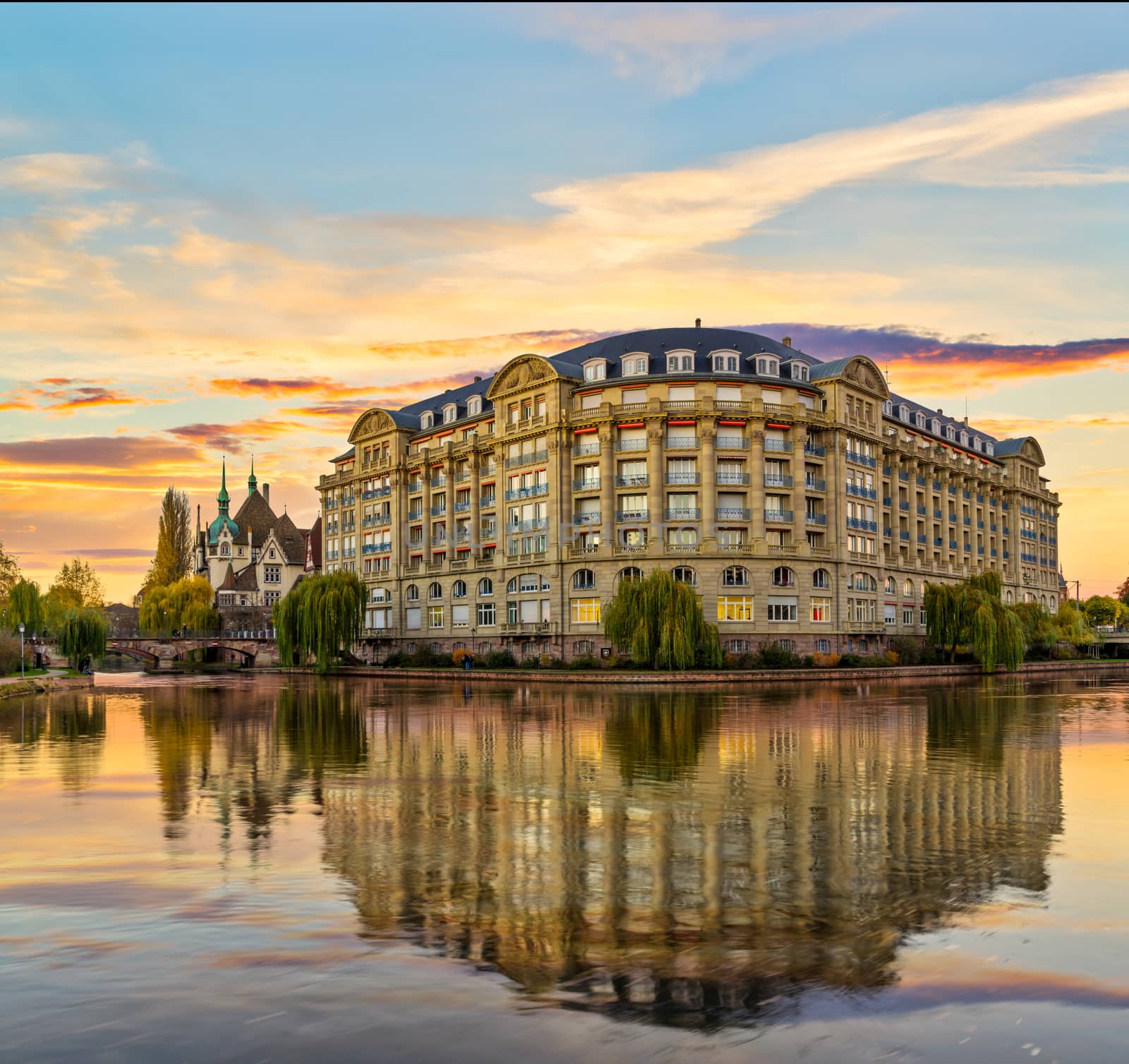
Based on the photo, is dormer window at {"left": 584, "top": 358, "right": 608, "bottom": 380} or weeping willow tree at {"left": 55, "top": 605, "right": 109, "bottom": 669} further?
dormer window at {"left": 584, "top": 358, "right": 608, "bottom": 380}

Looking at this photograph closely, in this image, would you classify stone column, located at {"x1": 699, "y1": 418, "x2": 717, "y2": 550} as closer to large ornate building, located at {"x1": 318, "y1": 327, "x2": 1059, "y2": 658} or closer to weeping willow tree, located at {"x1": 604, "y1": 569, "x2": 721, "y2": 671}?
large ornate building, located at {"x1": 318, "y1": 327, "x2": 1059, "y2": 658}

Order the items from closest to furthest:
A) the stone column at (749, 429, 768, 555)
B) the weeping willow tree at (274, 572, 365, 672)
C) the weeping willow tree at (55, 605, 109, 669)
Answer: the weeping willow tree at (55, 605, 109, 669) → the stone column at (749, 429, 768, 555) → the weeping willow tree at (274, 572, 365, 672)

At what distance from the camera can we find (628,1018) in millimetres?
8109

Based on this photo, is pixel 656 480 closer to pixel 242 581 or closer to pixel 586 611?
pixel 586 611

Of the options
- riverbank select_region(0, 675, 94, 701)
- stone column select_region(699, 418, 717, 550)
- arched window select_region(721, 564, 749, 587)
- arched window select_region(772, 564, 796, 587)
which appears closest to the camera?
riverbank select_region(0, 675, 94, 701)

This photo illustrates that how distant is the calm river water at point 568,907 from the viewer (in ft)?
26.0

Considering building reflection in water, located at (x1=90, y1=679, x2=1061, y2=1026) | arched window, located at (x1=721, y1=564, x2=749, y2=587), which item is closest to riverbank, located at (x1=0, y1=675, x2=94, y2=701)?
building reflection in water, located at (x1=90, y1=679, x2=1061, y2=1026)

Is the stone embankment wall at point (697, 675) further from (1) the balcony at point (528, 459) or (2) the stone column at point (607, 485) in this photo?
(1) the balcony at point (528, 459)

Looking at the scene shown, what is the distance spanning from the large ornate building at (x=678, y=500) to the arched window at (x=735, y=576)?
0.57 feet

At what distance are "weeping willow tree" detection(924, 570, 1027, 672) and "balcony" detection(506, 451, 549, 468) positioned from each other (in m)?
33.0

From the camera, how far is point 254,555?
17538cm

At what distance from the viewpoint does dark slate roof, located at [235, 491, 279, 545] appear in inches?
7023

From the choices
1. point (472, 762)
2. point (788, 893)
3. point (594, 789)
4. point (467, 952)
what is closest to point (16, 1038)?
point (467, 952)

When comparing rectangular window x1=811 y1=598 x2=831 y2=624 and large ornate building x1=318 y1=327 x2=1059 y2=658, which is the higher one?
large ornate building x1=318 y1=327 x2=1059 y2=658
